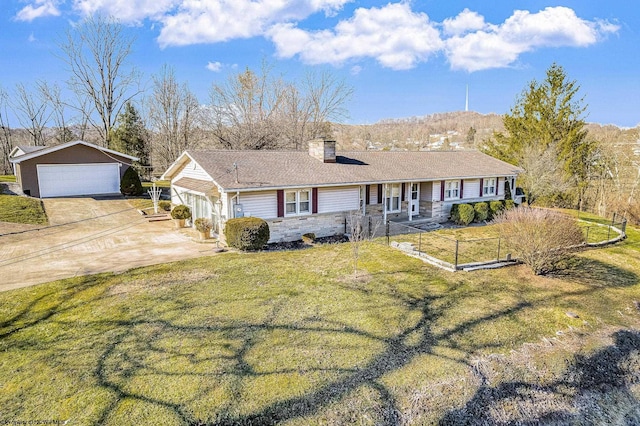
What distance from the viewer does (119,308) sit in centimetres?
909

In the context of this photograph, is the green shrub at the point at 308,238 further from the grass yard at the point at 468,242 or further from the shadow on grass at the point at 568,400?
the shadow on grass at the point at 568,400

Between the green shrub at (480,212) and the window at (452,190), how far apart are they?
1265 millimetres

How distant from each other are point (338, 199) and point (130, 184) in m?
16.8

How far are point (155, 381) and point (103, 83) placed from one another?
39.7 metres

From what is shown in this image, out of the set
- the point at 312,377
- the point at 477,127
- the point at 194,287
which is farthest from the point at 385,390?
the point at 477,127

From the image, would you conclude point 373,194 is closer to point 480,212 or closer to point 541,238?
point 480,212

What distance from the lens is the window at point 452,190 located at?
21772 mm

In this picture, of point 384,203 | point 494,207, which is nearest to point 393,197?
point 384,203

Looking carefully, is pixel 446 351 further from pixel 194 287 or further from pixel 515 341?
pixel 194 287

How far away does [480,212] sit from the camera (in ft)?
71.7

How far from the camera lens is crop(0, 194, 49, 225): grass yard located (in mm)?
18672

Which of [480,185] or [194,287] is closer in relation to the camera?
[194,287]

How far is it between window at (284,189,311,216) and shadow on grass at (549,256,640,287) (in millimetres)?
9650

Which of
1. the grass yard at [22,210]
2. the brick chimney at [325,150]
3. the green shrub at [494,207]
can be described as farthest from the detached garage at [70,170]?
the green shrub at [494,207]
